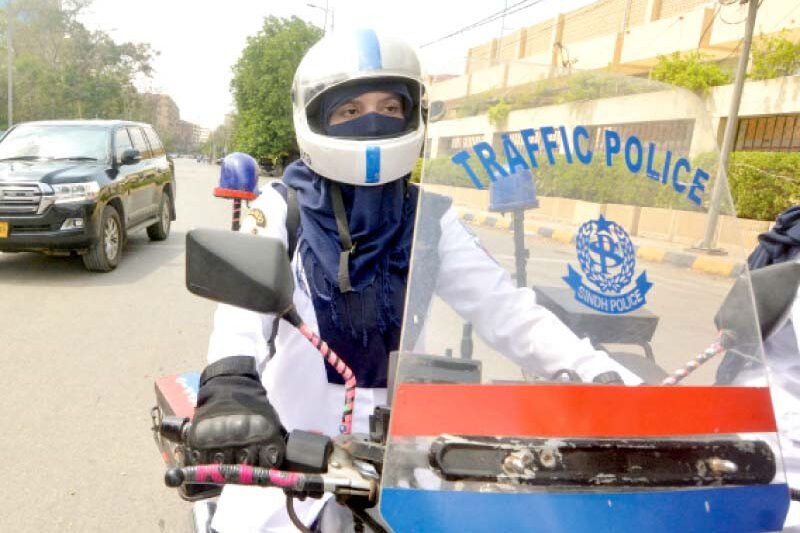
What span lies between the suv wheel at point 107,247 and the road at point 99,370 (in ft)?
0.45

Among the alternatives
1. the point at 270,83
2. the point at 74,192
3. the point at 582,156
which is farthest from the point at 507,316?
the point at 270,83

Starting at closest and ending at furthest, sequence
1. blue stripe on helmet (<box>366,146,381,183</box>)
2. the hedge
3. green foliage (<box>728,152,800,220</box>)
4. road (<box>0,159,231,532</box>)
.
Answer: the hedge → blue stripe on helmet (<box>366,146,381,183</box>) → road (<box>0,159,231,532</box>) → green foliage (<box>728,152,800,220</box>)

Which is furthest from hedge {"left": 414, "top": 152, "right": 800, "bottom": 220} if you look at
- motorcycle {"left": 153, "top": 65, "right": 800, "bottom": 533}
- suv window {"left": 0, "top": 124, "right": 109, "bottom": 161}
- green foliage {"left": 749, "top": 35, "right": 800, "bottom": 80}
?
green foliage {"left": 749, "top": 35, "right": 800, "bottom": 80}

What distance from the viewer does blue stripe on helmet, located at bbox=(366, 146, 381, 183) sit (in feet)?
5.57

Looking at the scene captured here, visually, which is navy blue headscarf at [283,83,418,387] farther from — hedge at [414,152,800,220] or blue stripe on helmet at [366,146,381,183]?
Result: hedge at [414,152,800,220]

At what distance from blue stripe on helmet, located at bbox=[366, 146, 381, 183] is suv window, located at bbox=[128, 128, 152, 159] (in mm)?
8389

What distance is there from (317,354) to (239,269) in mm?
580

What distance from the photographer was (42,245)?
7016 mm

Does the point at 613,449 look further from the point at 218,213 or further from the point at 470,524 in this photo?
the point at 218,213

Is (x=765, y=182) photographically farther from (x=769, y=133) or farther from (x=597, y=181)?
(x=597, y=181)

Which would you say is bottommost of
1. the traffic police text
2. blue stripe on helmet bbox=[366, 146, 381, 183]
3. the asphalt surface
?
the asphalt surface

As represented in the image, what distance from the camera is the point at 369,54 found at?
1.71 metres

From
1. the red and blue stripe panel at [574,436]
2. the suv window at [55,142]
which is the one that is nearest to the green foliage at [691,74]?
the suv window at [55,142]

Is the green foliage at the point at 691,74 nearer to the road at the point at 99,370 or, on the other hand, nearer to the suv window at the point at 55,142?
the suv window at the point at 55,142
